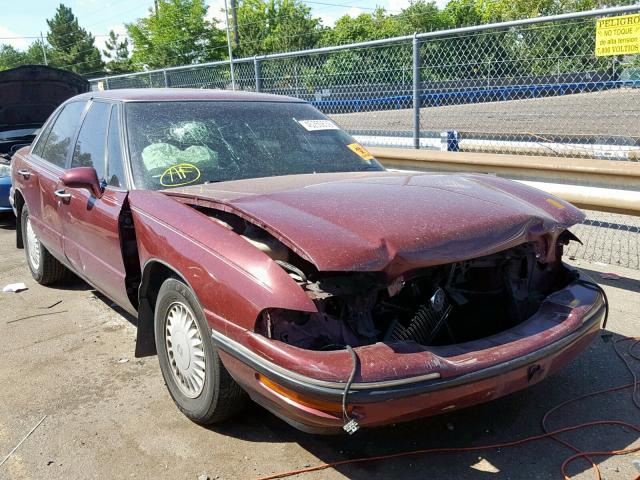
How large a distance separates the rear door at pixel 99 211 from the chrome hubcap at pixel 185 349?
1.97ft

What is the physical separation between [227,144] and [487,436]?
2294 mm

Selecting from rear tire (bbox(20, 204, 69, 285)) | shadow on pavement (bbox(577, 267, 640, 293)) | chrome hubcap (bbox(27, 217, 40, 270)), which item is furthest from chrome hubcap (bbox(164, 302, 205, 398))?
shadow on pavement (bbox(577, 267, 640, 293))

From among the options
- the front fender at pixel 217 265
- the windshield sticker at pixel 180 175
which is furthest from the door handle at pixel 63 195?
the front fender at pixel 217 265

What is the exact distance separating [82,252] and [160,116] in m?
1.08

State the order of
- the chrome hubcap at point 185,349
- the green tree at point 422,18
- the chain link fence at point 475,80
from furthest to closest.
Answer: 1. the green tree at point 422,18
2. the chain link fence at point 475,80
3. the chrome hubcap at point 185,349

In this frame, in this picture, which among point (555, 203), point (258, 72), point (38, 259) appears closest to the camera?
point (555, 203)

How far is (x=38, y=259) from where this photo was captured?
18.1 ft

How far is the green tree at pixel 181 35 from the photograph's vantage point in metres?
40.5

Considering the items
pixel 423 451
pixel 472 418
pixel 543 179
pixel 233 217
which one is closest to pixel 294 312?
pixel 233 217

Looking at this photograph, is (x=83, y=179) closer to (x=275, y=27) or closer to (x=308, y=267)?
(x=308, y=267)

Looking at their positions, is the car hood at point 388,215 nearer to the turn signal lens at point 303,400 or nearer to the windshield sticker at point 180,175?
the windshield sticker at point 180,175

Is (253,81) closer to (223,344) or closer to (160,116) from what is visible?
(160,116)

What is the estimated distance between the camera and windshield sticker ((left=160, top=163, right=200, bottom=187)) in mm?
3553

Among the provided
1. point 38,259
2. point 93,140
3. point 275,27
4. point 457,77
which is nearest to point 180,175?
point 93,140
